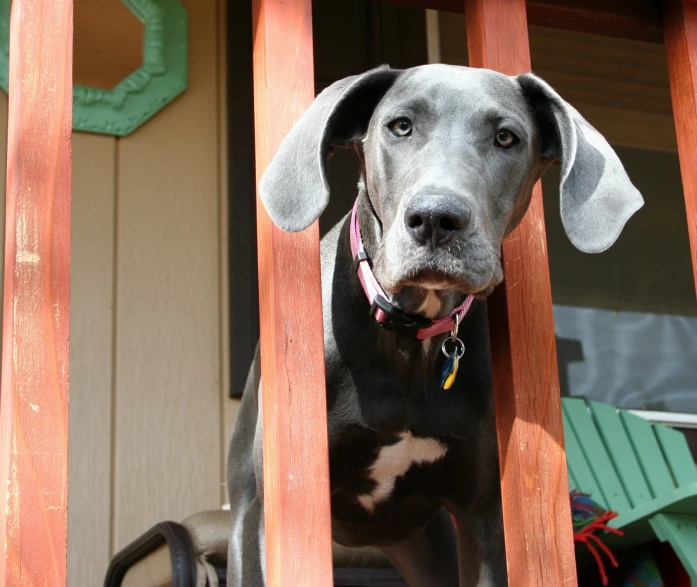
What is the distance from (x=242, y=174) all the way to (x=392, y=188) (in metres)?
1.83

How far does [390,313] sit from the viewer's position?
2496mm

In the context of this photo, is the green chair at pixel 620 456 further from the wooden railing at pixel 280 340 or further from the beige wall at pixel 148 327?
the wooden railing at pixel 280 340

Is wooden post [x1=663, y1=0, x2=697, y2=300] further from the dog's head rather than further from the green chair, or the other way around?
the green chair

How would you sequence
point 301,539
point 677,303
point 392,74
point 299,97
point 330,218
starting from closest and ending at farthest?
point 301,539 → point 299,97 → point 392,74 → point 330,218 → point 677,303

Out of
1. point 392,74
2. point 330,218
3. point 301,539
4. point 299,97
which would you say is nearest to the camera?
point 301,539

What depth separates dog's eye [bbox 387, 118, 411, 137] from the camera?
241 cm

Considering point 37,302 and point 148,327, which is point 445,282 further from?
point 148,327

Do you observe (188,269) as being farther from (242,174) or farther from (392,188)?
(392,188)

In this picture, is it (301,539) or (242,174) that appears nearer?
(301,539)

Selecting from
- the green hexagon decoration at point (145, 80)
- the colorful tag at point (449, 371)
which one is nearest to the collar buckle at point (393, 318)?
the colorful tag at point (449, 371)

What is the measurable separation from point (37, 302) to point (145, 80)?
2405mm

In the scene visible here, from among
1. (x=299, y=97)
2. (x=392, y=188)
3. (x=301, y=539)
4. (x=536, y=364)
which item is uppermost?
(x=299, y=97)

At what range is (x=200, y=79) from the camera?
434 centimetres

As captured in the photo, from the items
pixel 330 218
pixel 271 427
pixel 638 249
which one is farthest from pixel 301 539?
pixel 638 249
